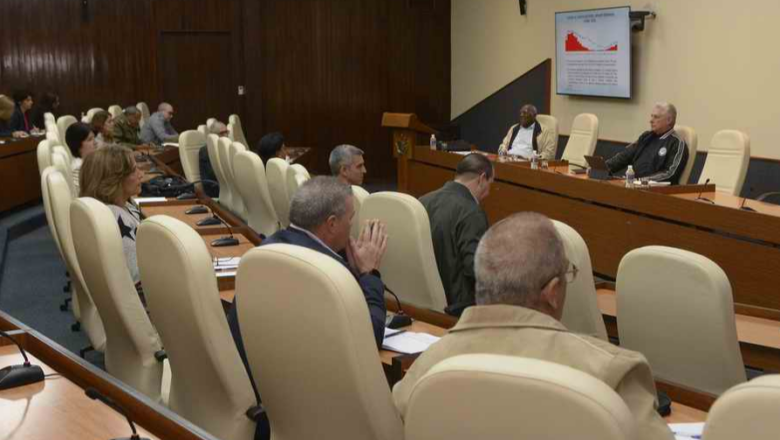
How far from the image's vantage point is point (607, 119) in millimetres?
10602

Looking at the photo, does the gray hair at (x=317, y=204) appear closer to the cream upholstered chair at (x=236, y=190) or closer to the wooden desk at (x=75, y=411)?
the wooden desk at (x=75, y=411)

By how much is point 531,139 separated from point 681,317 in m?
6.89

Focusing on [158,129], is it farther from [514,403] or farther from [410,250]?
[514,403]

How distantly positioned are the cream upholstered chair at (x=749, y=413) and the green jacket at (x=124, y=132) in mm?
9789

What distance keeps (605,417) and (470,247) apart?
2.98 metres

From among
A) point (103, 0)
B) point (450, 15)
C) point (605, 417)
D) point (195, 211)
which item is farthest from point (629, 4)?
point (605, 417)

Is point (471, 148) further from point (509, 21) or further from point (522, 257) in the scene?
point (522, 257)

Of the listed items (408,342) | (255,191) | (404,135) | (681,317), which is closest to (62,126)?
(404,135)

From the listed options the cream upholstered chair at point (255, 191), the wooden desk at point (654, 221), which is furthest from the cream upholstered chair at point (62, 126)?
the wooden desk at point (654, 221)

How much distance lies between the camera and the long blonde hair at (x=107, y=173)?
4.12m

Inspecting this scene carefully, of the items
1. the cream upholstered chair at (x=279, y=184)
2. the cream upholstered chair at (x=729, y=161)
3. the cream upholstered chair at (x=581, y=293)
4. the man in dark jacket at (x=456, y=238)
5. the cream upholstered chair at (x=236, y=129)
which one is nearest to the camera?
the cream upholstered chair at (x=581, y=293)

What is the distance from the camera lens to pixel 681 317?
2791 mm

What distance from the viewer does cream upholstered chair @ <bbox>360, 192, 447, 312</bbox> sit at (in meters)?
3.78

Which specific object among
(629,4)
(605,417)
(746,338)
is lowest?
(746,338)
